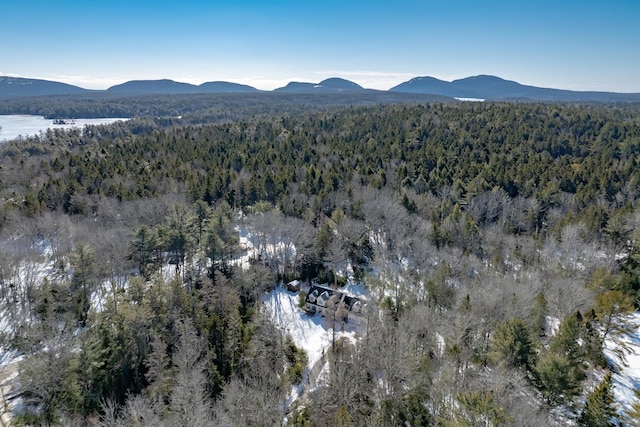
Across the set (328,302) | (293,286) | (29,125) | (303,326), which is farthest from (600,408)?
(29,125)

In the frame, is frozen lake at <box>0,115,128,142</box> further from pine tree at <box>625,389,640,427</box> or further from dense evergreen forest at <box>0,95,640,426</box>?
pine tree at <box>625,389,640,427</box>

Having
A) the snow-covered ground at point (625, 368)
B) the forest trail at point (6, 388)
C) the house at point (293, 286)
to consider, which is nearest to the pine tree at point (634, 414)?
the snow-covered ground at point (625, 368)

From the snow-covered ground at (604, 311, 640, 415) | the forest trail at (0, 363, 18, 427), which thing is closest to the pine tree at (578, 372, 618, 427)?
the snow-covered ground at (604, 311, 640, 415)

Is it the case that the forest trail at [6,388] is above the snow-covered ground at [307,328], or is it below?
above

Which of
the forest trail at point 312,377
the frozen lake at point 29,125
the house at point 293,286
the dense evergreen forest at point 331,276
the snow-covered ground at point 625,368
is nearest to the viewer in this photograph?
the dense evergreen forest at point 331,276

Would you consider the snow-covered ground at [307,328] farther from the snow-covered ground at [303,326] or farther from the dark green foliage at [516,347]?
the dark green foliage at [516,347]

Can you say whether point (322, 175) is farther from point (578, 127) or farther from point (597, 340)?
point (578, 127)

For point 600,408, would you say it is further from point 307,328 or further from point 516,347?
point 307,328
